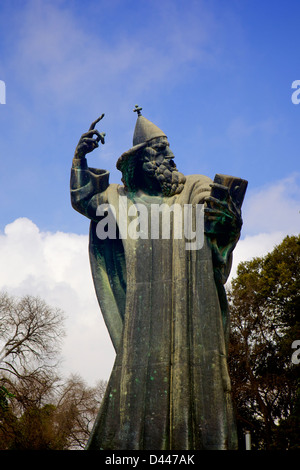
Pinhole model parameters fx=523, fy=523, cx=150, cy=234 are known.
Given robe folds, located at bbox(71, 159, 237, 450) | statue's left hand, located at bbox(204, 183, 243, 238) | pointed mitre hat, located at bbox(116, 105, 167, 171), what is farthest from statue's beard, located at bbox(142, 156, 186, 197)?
statue's left hand, located at bbox(204, 183, 243, 238)

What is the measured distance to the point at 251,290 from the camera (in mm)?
27141

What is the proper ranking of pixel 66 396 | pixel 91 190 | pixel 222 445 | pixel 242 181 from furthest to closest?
1. pixel 66 396
2. pixel 91 190
3. pixel 242 181
4. pixel 222 445

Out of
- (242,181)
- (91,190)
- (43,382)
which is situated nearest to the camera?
(242,181)

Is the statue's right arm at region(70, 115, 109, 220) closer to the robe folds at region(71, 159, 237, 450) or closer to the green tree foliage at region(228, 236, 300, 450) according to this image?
the robe folds at region(71, 159, 237, 450)

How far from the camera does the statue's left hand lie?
7.05m

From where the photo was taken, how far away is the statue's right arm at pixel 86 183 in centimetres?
764

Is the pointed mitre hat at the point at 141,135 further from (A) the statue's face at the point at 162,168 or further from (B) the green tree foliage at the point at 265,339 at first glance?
(B) the green tree foliage at the point at 265,339

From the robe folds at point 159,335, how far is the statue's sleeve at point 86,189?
0.05 ft

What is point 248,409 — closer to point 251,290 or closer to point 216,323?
point 251,290

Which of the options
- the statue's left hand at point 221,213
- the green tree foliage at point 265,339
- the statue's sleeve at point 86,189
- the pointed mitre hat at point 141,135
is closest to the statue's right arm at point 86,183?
the statue's sleeve at point 86,189

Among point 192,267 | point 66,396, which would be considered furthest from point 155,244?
point 66,396

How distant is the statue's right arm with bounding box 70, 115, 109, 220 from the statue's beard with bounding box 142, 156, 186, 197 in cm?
71

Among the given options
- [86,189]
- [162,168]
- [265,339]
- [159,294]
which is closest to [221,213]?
[162,168]
